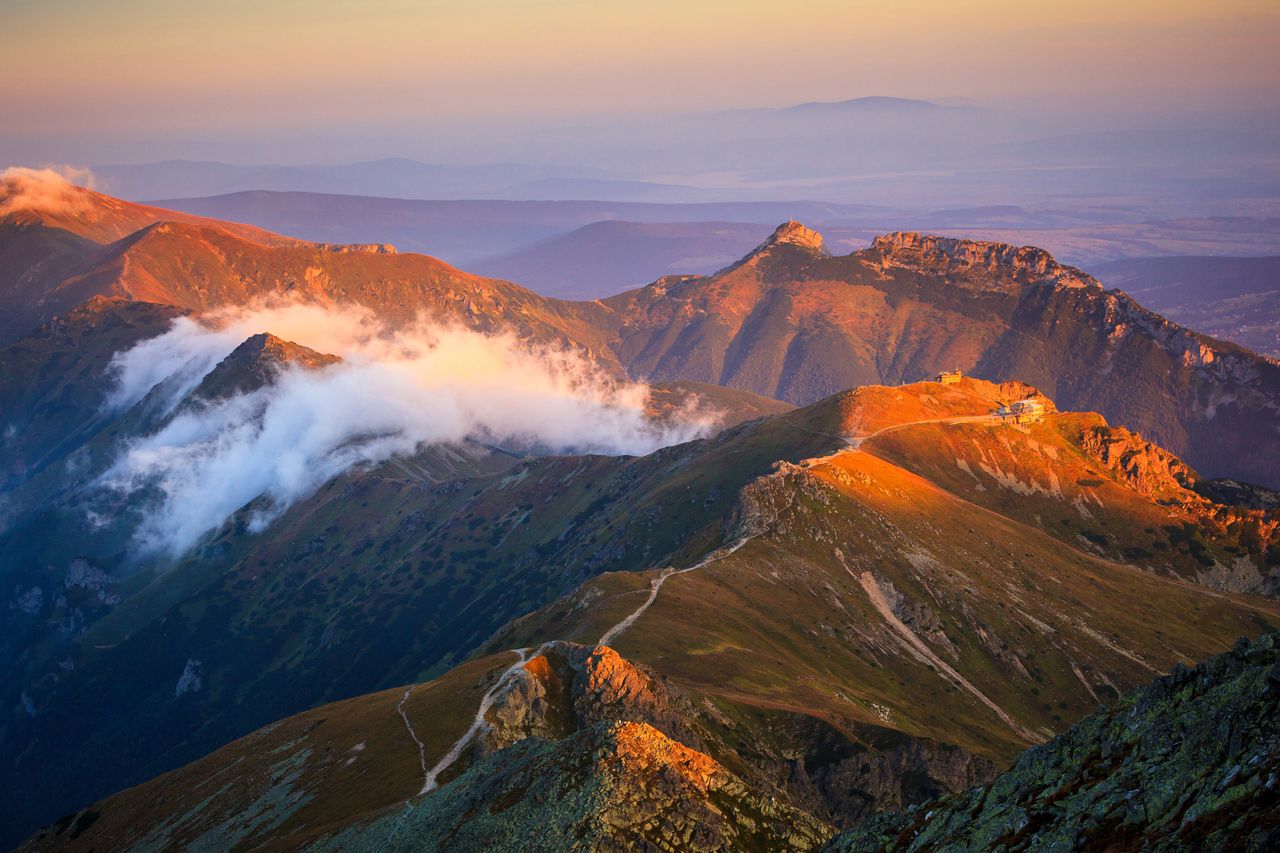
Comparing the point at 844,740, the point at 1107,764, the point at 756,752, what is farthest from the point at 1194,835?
the point at 844,740

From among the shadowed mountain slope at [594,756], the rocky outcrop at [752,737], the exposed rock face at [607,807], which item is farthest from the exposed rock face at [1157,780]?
the rocky outcrop at [752,737]

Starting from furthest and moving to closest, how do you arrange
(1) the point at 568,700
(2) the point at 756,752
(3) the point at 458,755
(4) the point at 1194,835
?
(2) the point at 756,752 < (1) the point at 568,700 < (3) the point at 458,755 < (4) the point at 1194,835

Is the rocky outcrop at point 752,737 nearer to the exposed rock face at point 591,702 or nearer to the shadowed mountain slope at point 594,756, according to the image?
the exposed rock face at point 591,702

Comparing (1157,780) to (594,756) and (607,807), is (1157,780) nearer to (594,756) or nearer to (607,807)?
(607,807)

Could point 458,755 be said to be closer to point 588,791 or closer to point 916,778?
point 588,791

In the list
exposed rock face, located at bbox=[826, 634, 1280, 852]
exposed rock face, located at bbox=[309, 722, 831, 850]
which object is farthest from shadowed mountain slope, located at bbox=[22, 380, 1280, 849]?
exposed rock face, located at bbox=[826, 634, 1280, 852]

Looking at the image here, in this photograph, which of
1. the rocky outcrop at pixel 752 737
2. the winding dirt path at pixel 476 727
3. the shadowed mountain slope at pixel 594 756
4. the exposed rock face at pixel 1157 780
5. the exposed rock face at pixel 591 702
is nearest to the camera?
the exposed rock face at pixel 1157 780

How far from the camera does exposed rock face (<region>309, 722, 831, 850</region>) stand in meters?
81.9

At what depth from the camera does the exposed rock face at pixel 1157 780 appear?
34.5 m

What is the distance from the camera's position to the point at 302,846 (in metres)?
109

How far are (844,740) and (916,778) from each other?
14687 millimetres

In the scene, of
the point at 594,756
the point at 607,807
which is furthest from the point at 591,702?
the point at 607,807

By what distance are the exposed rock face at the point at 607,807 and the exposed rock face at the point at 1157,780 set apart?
33.9m

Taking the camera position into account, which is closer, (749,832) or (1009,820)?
(1009,820)
